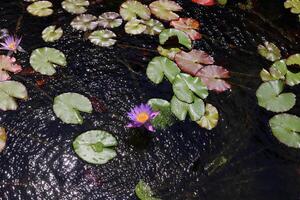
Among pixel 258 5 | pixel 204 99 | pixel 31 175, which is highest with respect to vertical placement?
pixel 258 5

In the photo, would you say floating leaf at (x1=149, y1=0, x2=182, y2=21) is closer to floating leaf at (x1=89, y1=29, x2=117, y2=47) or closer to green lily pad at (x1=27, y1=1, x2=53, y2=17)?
floating leaf at (x1=89, y1=29, x2=117, y2=47)

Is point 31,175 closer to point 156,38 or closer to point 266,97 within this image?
point 156,38

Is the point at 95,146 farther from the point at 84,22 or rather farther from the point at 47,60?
the point at 84,22

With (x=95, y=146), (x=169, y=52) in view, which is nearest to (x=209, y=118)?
(x=169, y=52)

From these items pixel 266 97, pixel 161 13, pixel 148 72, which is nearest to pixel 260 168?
pixel 266 97

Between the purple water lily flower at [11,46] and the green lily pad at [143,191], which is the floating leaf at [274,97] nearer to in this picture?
the green lily pad at [143,191]
